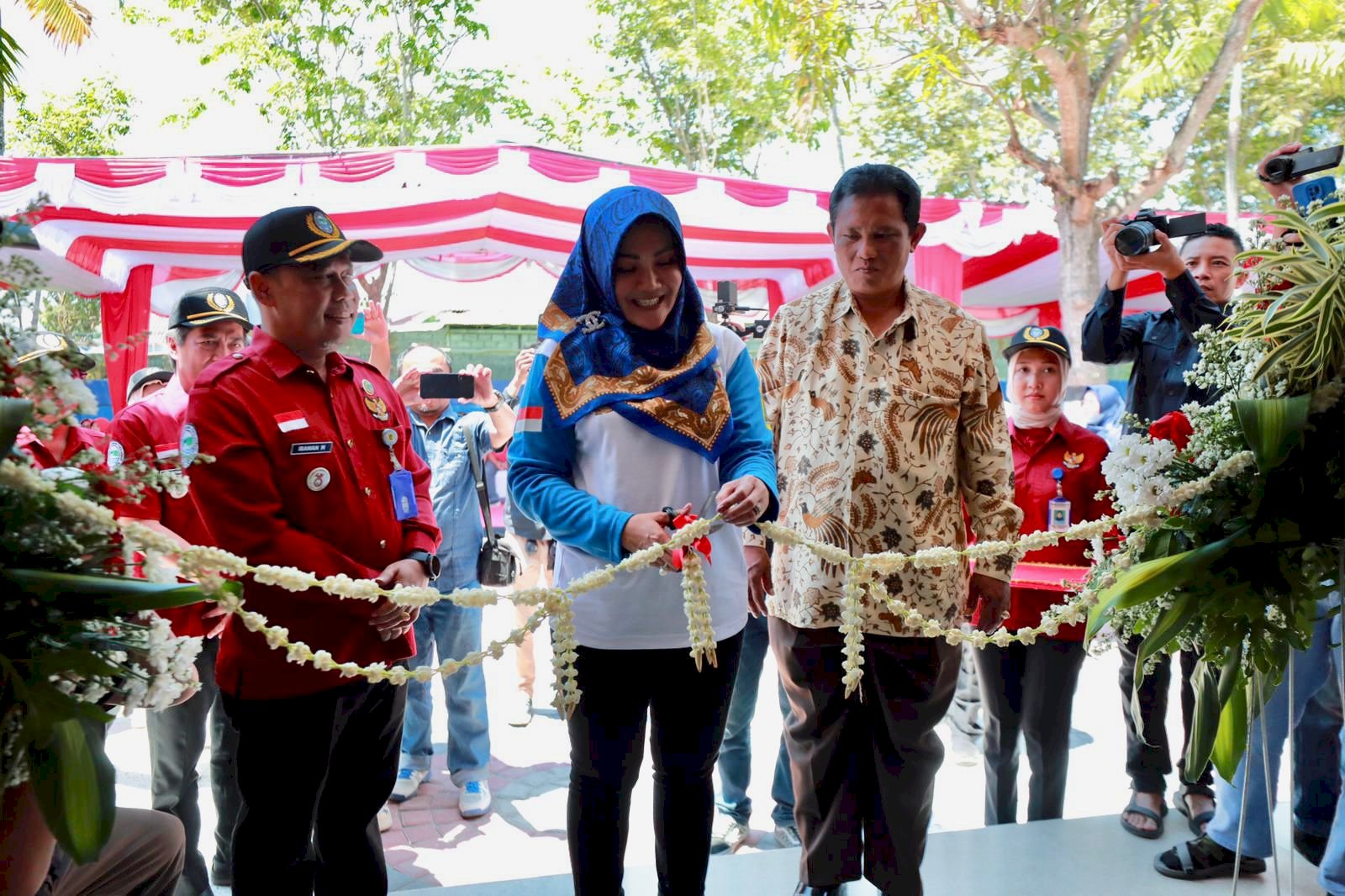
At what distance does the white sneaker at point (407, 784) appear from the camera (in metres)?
3.38

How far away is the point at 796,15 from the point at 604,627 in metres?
5.81

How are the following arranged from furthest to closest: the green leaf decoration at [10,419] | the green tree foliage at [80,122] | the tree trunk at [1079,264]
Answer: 1. the green tree foliage at [80,122]
2. the tree trunk at [1079,264]
3. the green leaf decoration at [10,419]

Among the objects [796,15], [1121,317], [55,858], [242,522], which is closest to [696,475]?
[242,522]

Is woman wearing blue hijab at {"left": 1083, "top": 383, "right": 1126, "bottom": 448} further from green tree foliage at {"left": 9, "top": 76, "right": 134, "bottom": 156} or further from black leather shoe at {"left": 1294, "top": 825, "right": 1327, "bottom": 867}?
green tree foliage at {"left": 9, "top": 76, "right": 134, "bottom": 156}

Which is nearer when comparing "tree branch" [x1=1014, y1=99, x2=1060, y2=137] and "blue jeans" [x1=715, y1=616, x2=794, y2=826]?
"blue jeans" [x1=715, y1=616, x2=794, y2=826]

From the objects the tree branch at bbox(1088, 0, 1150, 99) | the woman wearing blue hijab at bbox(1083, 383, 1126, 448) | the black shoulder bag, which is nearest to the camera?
the black shoulder bag

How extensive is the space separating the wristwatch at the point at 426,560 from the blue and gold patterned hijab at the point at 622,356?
36 cm

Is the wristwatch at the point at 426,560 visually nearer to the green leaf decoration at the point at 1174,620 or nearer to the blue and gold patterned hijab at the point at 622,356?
the blue and gold patterned hijab at the point at 622,356

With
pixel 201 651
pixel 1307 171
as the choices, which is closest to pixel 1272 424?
Result: pixel 1307 171

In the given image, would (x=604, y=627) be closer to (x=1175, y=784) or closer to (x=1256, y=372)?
(x=1256, y=372)

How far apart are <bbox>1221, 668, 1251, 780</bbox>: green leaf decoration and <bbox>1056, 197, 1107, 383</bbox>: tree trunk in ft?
20.9

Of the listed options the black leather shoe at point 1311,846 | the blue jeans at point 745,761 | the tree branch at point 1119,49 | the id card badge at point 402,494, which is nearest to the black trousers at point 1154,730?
the black leather shoe at point 1311,846

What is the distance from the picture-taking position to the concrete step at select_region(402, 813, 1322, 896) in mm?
2275

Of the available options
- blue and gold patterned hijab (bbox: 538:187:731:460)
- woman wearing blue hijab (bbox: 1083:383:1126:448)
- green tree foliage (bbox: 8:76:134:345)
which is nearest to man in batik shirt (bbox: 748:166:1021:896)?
blue and gold patterned hijab (bbox: 538:187:731:460)
